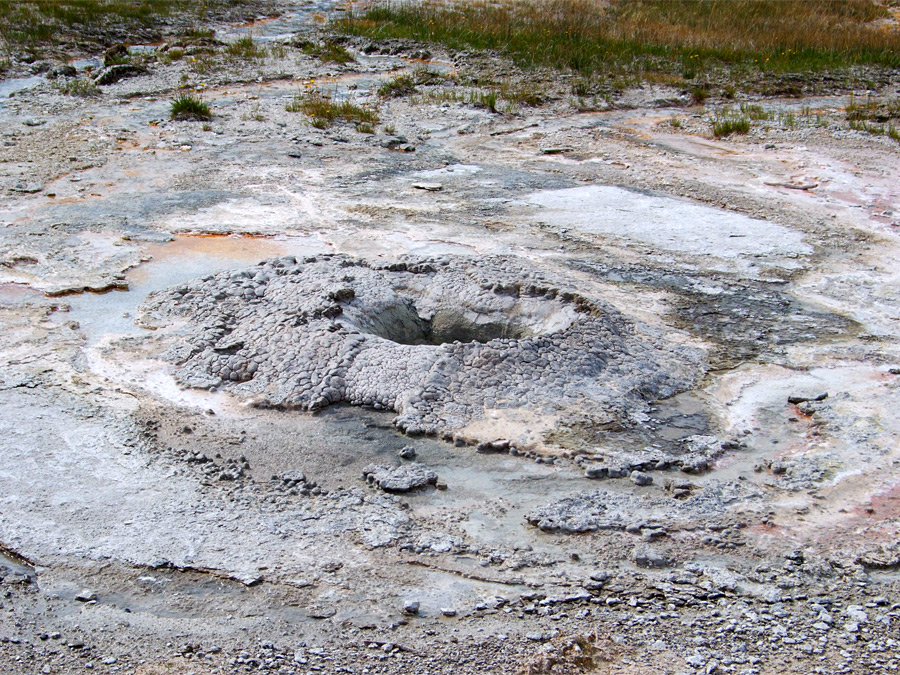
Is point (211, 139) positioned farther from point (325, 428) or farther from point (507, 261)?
point (325, 428)

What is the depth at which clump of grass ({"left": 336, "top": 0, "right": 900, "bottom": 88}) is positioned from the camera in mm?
11734

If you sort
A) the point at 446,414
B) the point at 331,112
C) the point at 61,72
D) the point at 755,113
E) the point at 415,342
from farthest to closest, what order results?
the point at 61,72
the point at 755,113
the point at 331,112
the point at 415,342
the point at 446,414

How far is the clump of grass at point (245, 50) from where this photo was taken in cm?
1232

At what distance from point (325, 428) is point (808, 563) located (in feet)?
6.80

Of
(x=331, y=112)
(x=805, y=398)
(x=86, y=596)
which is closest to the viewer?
(x=86, y=596)

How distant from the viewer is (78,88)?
1023 cm

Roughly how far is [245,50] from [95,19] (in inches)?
132

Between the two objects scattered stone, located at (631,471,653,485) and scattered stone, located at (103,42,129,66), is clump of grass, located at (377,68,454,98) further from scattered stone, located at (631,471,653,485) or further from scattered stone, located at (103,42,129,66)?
scattered stone, located at (631,471,653,485)

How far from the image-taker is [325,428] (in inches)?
148

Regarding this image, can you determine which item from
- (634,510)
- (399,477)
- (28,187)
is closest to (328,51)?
(28,187)

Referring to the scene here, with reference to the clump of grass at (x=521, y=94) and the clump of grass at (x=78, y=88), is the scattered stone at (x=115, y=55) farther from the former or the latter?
the clump of grass at (x=521, y=94)

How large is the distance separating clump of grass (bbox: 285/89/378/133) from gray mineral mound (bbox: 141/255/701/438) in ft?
14.0

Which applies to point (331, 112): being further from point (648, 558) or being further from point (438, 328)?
point (648, 558)

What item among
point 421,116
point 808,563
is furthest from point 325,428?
point 421,116
